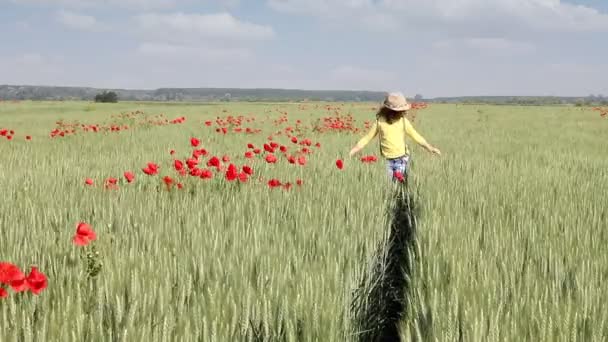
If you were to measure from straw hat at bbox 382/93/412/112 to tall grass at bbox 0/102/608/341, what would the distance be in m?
1.10

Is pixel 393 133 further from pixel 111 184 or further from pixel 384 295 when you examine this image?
pixel 111 184

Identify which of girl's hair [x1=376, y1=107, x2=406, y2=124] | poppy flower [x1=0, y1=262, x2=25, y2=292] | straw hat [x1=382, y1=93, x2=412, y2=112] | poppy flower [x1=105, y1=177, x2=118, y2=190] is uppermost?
straw hat [x1=382, y1=93, x2=412, y2=112]

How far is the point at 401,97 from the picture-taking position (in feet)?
18.5

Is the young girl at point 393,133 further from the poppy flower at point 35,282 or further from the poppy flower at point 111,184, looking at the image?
the poppy flower at point 35,282

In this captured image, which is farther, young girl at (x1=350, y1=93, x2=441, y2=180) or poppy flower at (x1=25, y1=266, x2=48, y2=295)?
young girl at (x1=350, y1=93, x2=441, y2=180)

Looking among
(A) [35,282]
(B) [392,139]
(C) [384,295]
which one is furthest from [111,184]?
(B) [392,139]

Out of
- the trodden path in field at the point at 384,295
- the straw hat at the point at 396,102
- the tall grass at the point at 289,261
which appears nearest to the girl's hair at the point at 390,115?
the straw hat at the point at 396,102

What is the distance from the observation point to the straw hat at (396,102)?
5.53 meters

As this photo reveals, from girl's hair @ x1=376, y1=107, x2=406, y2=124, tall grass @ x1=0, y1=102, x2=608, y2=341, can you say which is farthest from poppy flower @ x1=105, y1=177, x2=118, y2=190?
girl's hair @ x1=376, y1=107, x2=406, y2=124

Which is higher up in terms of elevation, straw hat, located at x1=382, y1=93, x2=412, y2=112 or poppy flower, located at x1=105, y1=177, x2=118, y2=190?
straw hat, located at x1=382, y1=93, x2=412, y2=112

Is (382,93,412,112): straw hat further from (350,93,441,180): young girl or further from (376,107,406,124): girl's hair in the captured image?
(376,107,406,124): girl's hair

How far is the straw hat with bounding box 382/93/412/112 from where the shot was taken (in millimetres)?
5531

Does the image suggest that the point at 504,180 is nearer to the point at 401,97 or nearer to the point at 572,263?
the point at 401,97

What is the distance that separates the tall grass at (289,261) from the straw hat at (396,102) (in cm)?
110
